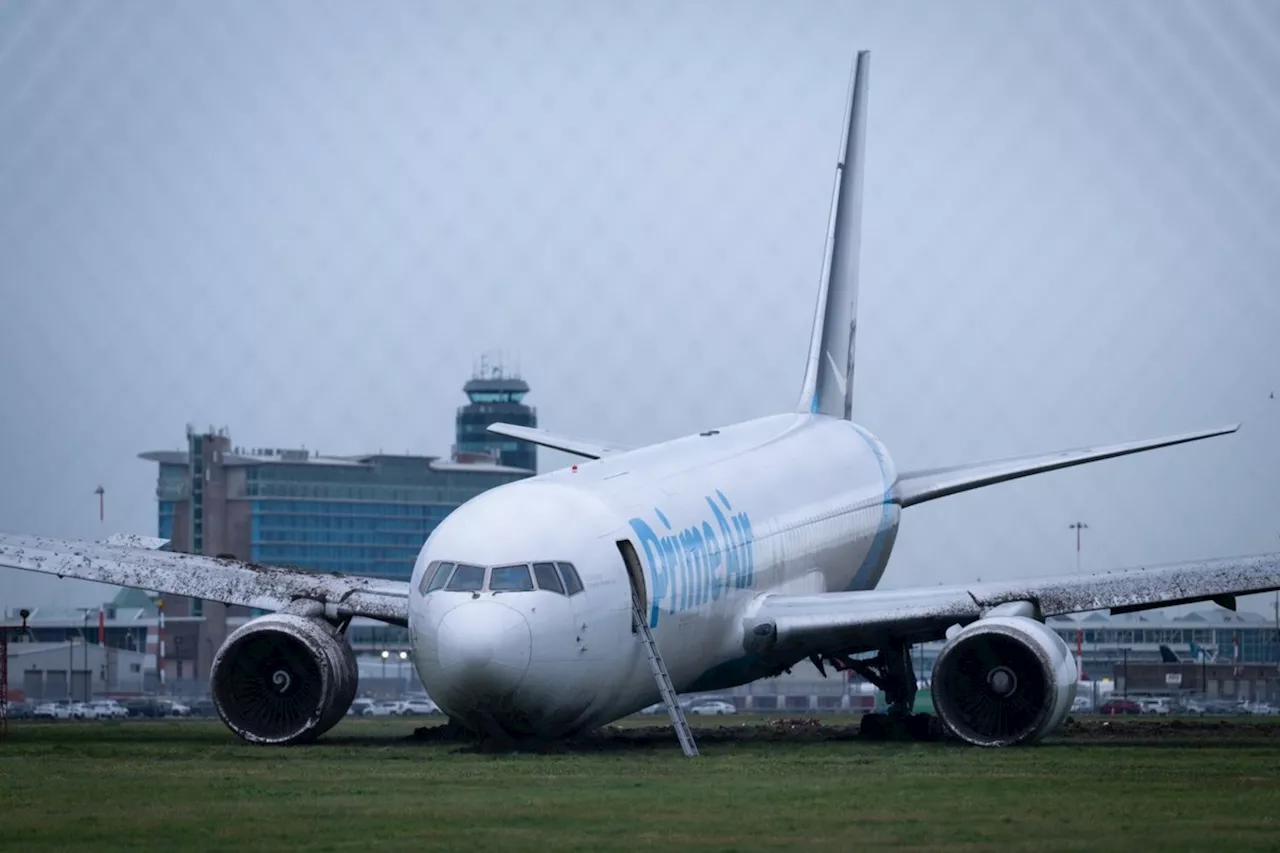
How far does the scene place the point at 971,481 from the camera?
45.4 meters

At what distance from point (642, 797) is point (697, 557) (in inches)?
445

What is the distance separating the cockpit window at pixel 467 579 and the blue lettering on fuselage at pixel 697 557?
319 cm

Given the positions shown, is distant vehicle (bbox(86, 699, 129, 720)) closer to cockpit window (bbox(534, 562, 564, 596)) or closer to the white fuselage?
the white fuselage

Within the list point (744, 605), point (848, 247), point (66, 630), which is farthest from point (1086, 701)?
point (66, 630)

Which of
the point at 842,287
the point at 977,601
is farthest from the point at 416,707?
the point at 977,601

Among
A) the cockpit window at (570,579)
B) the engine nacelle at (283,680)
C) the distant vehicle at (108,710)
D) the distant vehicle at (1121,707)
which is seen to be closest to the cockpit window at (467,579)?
the cockpit window at (570,579)

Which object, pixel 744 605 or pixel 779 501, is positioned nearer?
pixel 744 605

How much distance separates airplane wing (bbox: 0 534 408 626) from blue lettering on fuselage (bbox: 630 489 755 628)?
4.75 m

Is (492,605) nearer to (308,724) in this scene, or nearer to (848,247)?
(308,724)

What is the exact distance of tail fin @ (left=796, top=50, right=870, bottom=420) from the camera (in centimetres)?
5084

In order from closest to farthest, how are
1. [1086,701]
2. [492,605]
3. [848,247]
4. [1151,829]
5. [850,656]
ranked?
[1151,829] < [492,605] < [850,656] < [848,247] < [1086,701]

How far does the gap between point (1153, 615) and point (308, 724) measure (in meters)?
166

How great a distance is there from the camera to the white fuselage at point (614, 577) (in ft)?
92.6

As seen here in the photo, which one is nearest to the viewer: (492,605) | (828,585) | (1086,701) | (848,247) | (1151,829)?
(1151,829)
